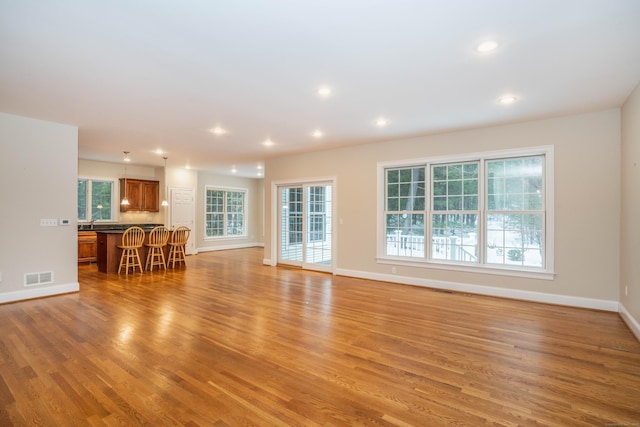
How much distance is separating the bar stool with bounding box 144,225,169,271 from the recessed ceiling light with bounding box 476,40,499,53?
7038 millimetres

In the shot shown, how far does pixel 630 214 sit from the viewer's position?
3699 mm

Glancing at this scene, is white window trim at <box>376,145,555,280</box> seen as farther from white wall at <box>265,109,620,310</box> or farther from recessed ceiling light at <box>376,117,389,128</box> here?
recessed ceiling light at <box>376,117,389,128</box>

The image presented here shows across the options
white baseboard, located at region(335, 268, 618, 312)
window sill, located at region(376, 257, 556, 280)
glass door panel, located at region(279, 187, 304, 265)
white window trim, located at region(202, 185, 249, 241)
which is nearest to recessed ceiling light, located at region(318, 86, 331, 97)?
window sill, located at region(376, 257, 556, 280)

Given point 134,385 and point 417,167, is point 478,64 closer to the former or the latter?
point 417,167

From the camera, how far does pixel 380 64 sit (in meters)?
3.01

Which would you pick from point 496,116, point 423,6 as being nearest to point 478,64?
point 423,6

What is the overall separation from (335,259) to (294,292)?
1731 mm

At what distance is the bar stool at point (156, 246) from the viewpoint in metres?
7.34

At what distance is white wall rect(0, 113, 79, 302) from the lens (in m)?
4.58

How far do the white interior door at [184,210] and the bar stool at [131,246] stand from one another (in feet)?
8.22

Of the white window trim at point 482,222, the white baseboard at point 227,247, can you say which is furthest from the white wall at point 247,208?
the white window trim at point 482,222

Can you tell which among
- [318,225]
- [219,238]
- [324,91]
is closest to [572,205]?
[324,91]

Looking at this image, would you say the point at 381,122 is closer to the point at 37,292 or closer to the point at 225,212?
the point at 37,292

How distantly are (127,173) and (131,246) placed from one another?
328cm
